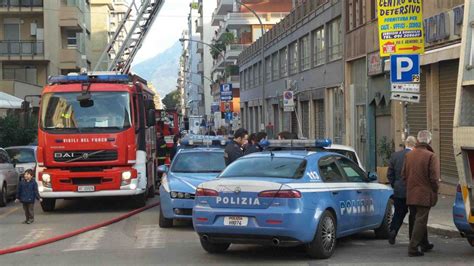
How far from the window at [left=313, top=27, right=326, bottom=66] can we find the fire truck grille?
59.9ft

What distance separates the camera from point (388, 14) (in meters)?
14.5

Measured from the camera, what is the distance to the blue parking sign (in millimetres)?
14062

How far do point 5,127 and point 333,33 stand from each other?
15.4 m

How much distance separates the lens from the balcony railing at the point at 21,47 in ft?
152

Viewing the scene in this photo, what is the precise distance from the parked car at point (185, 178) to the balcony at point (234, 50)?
53.3 m

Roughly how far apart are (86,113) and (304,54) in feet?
74.6

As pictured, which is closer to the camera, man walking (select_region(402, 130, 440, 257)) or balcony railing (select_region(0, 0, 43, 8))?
man walking (select_region(402, 130, 440, 257))

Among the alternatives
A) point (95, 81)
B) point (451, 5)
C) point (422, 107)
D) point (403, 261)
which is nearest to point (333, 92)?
point (422, 107)

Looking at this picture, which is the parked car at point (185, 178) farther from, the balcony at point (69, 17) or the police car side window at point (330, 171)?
the balcony at point (69, 17)

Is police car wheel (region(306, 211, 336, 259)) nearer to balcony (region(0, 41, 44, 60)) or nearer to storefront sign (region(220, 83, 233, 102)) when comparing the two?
storefront sign (region(220, 83, 233, 102))

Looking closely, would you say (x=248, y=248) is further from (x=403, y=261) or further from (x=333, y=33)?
(x=333, y=33)

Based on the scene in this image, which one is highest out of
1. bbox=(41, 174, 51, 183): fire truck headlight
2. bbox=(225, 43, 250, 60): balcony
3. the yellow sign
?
bbox=(225, 43, 250, 60): balcony

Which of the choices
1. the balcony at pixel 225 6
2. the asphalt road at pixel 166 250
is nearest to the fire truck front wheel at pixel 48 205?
the asphalt road at pixel 166 250

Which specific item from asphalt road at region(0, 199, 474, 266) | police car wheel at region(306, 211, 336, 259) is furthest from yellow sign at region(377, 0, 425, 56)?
police car wheel at region(306, 211, 336, 259)
